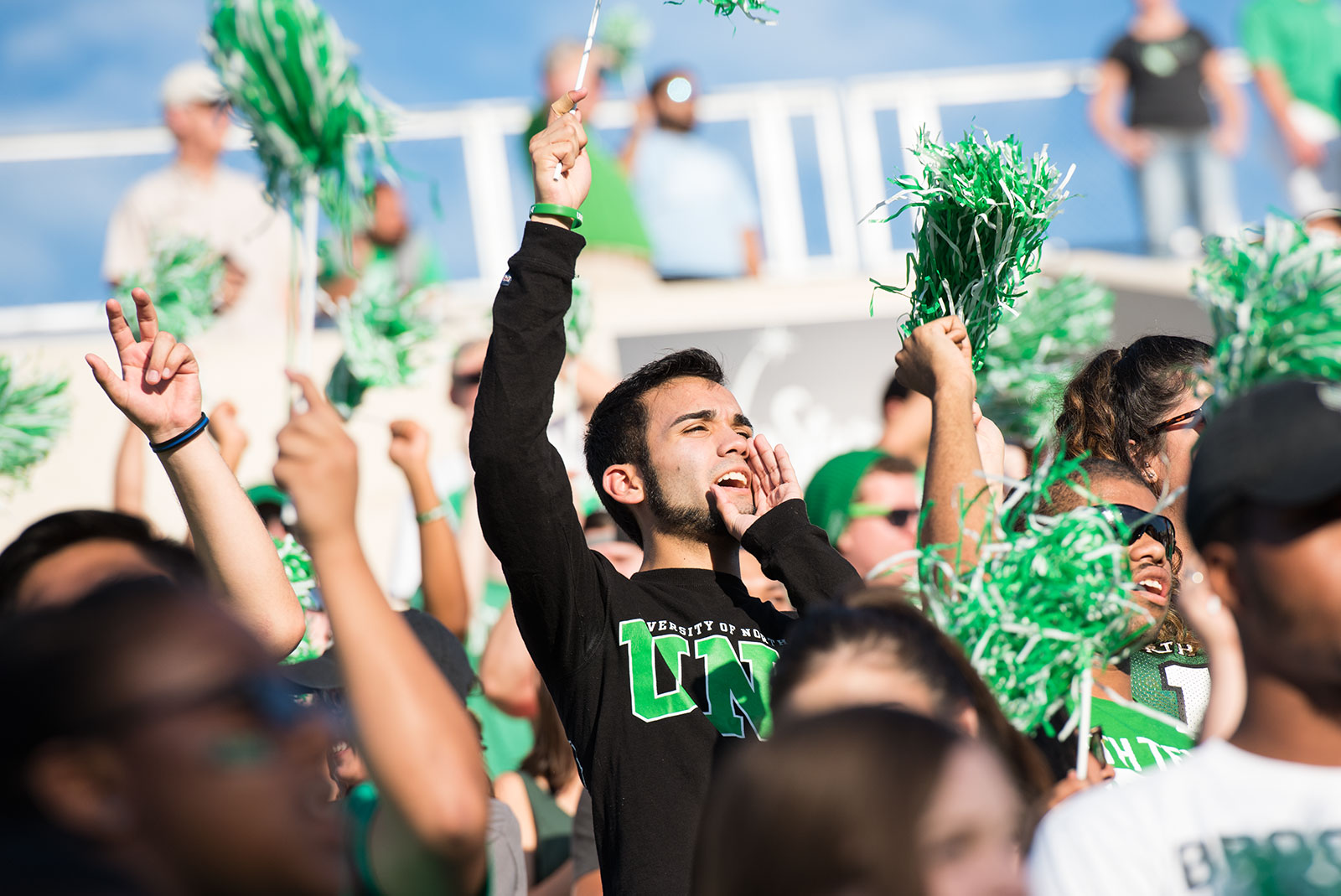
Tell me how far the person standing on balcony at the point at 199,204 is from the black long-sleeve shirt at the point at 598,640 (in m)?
4.81

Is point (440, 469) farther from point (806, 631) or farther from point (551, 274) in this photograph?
point (806, 631)

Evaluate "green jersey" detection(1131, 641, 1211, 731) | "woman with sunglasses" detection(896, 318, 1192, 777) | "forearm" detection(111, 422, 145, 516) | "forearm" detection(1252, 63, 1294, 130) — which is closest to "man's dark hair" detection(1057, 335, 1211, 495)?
"woman with sunglasses" detection(896, 318, 1192, 777)

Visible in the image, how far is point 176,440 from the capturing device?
2.75 metres

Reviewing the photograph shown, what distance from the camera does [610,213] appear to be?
25.2 ft

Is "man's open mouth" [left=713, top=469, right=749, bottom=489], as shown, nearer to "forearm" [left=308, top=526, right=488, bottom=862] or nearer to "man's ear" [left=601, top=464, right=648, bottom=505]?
"man's ear" [left=601, top=464, right=648, bottom=505]

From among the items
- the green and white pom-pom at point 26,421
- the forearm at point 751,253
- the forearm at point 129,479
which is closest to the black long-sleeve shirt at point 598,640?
the forearm at point 129,479

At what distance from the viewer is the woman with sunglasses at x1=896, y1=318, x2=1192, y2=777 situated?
2.49 m

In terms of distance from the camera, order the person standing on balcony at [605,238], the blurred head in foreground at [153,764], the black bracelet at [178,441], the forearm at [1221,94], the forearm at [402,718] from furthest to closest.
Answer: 1. the forearm at [1221,94]
2. the person standing on balcony at [605,238]
3. the black bracelet at [178,441]
4. the forearm at [402,718]
5. the blurred head in foreground at [153,764]

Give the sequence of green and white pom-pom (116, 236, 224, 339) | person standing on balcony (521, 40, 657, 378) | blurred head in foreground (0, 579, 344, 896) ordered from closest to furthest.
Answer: blurred head in foreground (0, 579, 344, 896), green and white pom-pom (116, 236, 224, 339), person standing on balcony (521, 40, 657, 378)

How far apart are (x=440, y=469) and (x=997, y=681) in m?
4.28

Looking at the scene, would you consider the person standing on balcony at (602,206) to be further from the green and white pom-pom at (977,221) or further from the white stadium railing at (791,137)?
the green and white pom-pom at (977,221)

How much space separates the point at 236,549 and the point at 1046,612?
1481mm

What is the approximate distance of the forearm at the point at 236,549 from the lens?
264 cm

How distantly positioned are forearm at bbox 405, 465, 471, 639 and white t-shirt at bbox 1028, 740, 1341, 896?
3.12 m
